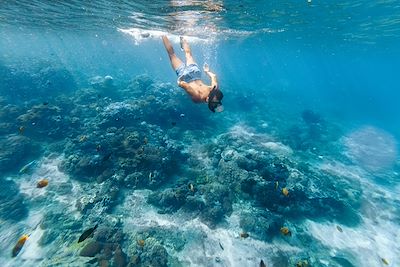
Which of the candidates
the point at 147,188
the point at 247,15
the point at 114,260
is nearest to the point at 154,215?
the point at 147,188

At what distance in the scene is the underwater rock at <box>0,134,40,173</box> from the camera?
1348cm

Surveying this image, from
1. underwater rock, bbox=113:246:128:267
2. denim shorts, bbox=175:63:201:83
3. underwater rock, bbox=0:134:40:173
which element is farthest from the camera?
underwater rock, bbox=0:134:40:173

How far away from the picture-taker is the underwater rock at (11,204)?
1059cm

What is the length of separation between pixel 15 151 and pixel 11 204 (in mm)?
4316

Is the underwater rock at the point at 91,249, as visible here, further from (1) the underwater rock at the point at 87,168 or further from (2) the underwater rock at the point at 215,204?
(1) the underwater rock at the point at 87,168

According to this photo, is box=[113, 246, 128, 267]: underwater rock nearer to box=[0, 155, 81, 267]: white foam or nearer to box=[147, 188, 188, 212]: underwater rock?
box=[0, 155, 81, 267]: white foam

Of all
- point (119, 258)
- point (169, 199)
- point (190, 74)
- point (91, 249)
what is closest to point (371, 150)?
point (169, 199)

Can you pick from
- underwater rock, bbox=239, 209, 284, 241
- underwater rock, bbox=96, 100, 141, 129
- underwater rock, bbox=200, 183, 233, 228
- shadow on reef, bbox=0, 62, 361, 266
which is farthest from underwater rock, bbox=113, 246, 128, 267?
underwater rock, bbox=96, 100, 141, 129

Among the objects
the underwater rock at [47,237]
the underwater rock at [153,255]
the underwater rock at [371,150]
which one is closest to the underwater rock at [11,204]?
the underwater rock at [47,237]

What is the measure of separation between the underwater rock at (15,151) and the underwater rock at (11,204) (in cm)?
154

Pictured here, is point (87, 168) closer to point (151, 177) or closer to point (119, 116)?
point (151, 177)

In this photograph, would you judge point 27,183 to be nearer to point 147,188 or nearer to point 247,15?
point 147,188

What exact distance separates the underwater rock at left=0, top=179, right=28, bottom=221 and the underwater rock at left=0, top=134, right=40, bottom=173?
154 centimetres

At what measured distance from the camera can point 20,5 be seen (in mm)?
20109
